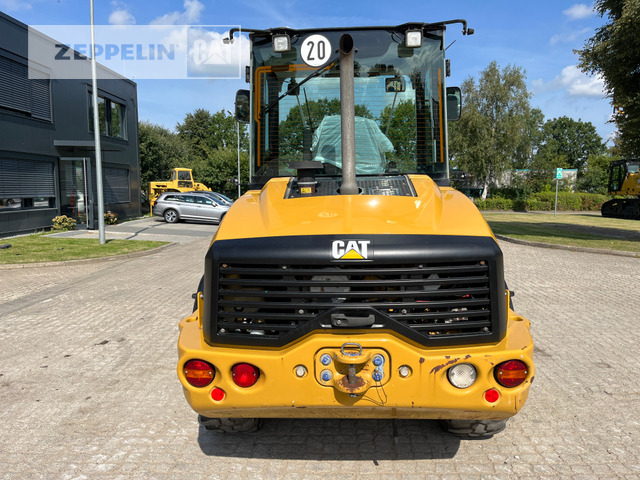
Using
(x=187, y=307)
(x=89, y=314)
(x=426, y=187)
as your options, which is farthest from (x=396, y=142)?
(x=89, y=314)

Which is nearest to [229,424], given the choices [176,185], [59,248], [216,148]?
[59,248]

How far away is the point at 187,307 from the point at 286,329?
4941mm

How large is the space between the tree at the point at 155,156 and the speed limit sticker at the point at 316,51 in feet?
140

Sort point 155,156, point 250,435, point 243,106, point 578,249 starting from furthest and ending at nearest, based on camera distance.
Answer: point 155,156 → point 578,249 → point 243,106 → point 250,435

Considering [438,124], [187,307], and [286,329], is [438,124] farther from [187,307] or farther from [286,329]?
[187,307]

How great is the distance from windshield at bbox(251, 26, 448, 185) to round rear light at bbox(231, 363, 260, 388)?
6.03 feet

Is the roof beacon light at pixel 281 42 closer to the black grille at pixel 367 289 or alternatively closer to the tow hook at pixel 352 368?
the black grille at pixel 367 289

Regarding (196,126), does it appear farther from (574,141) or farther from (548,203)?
(574,141)

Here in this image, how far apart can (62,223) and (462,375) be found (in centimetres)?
2000

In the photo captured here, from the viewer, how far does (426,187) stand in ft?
11.3

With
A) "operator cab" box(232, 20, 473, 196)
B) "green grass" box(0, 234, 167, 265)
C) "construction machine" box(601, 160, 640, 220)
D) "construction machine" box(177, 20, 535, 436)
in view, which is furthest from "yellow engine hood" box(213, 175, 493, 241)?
"construction machine" box(601, 160, 640, 220)

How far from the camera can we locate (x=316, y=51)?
397 centimetres

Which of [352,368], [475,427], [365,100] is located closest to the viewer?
[352,368]

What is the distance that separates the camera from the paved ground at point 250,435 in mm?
2959
